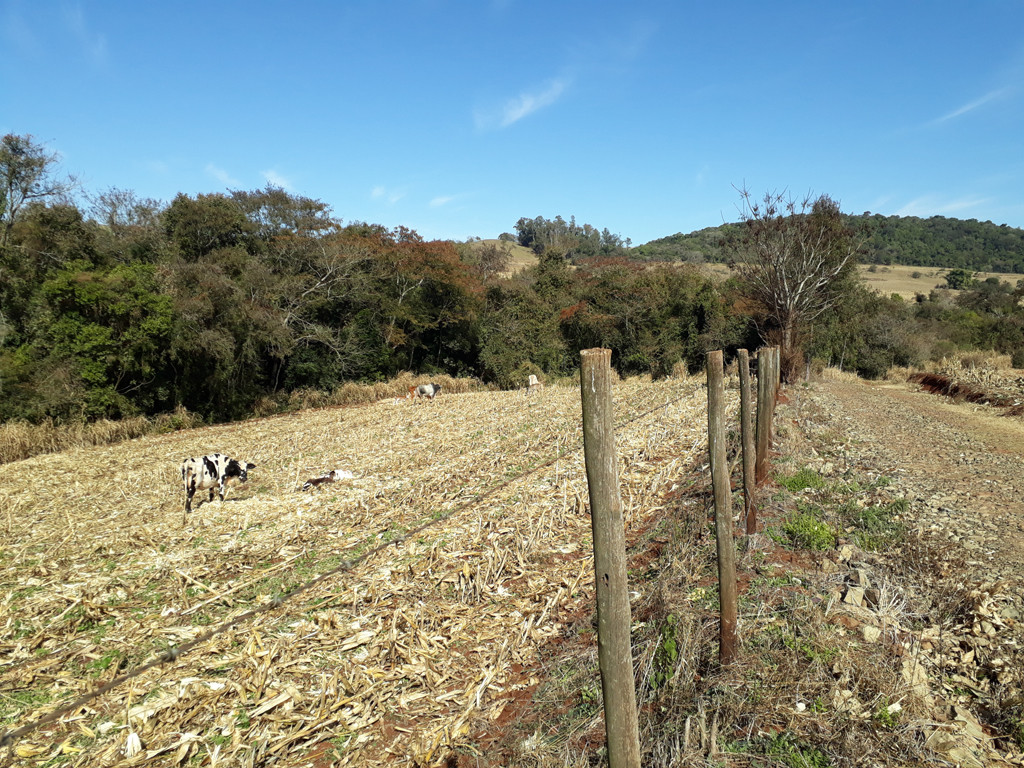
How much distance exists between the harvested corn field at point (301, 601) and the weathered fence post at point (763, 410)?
1456 mm

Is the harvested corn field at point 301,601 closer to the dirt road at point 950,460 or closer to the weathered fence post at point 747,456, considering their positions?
the weathered fence post at point 747,456

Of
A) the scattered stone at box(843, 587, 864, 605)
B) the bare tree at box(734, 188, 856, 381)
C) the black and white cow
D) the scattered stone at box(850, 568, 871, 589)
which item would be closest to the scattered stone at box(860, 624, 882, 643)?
the scattered stone at box(843, 587, 864, 605)

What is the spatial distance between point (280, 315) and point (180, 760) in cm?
2189

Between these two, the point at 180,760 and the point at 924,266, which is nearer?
the point at 180,760

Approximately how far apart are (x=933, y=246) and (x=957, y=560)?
3904 inches

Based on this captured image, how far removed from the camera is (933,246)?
8206cm

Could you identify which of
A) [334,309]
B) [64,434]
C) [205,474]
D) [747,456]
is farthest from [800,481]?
[334,309]

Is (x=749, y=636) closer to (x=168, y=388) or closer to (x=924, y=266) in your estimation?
(x=168, y=388)

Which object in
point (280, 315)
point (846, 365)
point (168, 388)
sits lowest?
point (846, 365)

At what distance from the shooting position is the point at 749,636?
418 centimetres

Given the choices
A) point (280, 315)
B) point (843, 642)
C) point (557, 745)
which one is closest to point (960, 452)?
point (843, 642)

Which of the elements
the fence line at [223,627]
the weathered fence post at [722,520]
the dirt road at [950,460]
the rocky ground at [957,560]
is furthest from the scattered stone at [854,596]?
the fence line at [223,627]

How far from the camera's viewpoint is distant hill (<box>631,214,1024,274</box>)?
71312 millimetres

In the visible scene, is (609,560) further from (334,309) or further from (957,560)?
(334,309)
